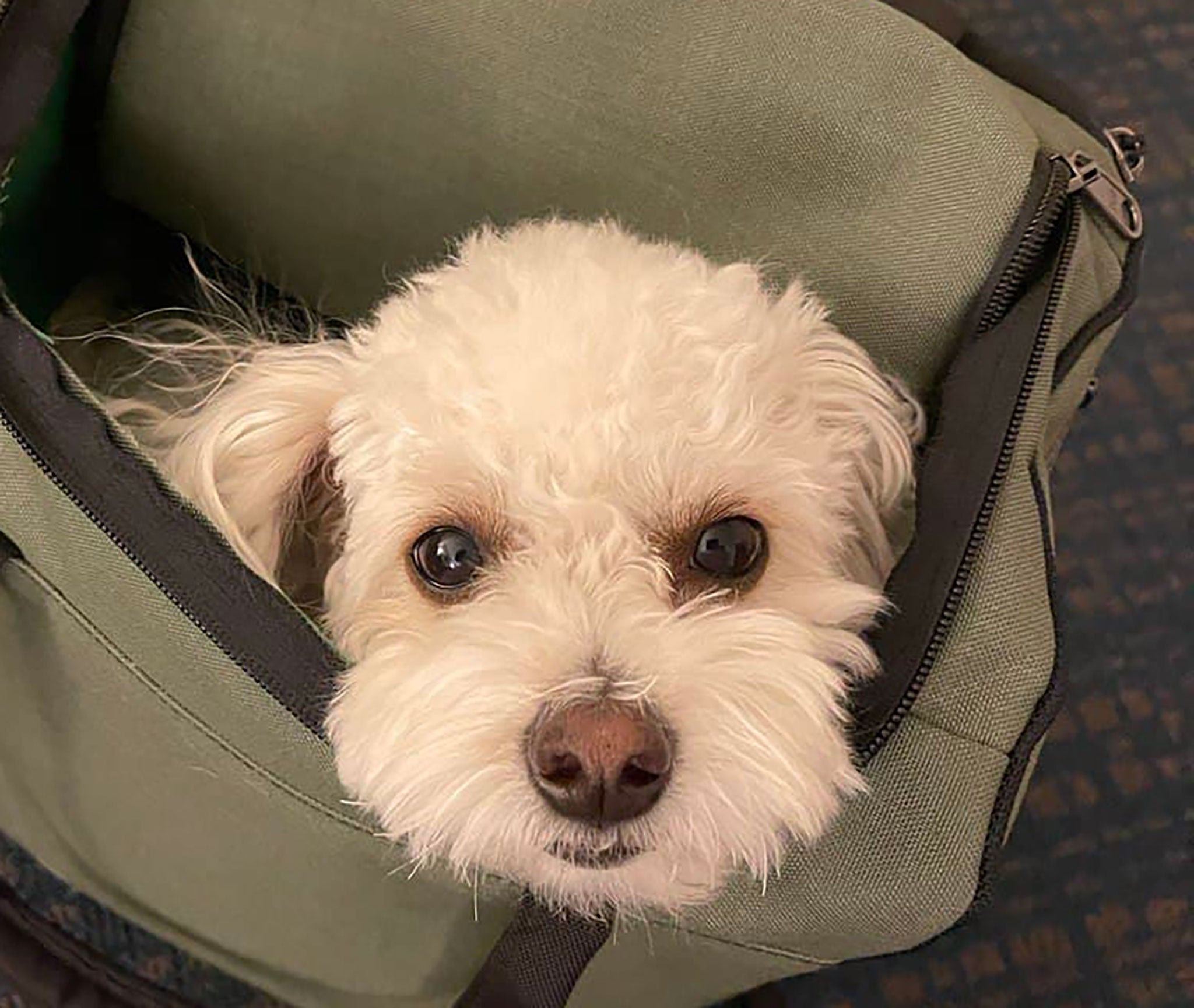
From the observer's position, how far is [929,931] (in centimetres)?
68

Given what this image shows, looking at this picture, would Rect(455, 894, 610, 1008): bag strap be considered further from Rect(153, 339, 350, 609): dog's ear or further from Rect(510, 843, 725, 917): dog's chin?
Rect(153, 339, 350, 609): dog's ear

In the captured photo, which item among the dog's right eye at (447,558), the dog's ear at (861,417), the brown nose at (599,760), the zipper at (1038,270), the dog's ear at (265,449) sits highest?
the zipper at (1038,270)

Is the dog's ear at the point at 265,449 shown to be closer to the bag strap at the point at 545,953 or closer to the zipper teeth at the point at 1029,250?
the bag strap at the point at 545,953

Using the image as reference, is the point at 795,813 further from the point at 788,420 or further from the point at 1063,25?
the point at 1063,25

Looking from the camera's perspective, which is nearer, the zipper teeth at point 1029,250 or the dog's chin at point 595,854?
the dog's chin at point 595,854

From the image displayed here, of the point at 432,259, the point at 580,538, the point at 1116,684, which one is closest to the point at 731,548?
the point at 580,538

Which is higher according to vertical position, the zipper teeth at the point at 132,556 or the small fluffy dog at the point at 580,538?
the small fluffy dog at the point at 580,538

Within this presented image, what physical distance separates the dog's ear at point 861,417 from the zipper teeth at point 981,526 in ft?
0.32

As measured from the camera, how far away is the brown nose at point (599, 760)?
1.99 feet

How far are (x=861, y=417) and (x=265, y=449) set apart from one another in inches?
14.0

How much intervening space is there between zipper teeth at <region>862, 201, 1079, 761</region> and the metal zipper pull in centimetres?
7

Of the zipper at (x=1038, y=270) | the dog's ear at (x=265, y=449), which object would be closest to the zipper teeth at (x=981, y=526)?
the zipper at (x=1038, y=270)

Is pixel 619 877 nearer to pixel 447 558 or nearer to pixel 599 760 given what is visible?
pixel 599 760

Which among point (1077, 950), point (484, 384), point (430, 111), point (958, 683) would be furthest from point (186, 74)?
point (1077, 950)
